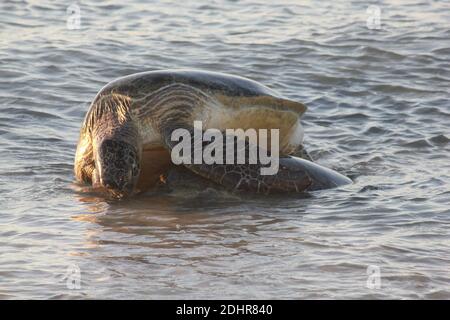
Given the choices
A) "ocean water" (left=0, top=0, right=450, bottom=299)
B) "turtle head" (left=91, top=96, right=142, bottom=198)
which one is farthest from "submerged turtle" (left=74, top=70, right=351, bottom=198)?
"ocean water" (left=0, top=0, right=450, bottom=299)

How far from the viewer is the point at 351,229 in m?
6.89

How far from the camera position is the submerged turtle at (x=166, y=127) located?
761 centimetres

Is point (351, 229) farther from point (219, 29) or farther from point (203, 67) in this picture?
point (219, 29)

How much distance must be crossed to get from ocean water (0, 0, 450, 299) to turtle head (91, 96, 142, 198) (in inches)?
6.5

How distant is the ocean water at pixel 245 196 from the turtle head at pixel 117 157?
0.16 m

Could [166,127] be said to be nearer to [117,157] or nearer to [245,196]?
[117,157]

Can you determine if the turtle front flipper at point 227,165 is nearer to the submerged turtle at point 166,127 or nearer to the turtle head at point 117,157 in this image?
the submerged turtle at point 166,127

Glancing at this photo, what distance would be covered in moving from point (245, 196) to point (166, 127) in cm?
82

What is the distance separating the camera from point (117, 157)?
7.52 meters

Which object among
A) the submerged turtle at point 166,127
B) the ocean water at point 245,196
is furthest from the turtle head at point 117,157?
the ocean water at point 245,196

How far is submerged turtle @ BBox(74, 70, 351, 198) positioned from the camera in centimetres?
761

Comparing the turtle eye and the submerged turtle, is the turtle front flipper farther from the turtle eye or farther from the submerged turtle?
the turtle eye

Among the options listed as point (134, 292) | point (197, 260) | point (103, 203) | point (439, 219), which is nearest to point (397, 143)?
point (439, 219)

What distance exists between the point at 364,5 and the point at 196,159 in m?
9.31
